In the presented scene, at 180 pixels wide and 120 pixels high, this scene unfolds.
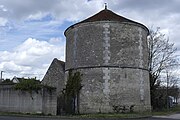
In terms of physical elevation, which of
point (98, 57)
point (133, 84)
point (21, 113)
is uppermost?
point (98, 57)

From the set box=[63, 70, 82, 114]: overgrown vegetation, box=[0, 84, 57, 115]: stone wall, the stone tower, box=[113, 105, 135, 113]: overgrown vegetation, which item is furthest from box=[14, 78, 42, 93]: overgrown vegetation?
box=[113, 105, 135, 113]: overgrown vegetation

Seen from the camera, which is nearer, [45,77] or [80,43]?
[80,43]

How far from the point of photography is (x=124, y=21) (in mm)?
27203

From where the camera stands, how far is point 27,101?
2311 centimetres

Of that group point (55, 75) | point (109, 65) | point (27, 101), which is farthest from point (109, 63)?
point (55, 75)

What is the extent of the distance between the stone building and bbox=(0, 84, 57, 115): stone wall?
4097 millimetres

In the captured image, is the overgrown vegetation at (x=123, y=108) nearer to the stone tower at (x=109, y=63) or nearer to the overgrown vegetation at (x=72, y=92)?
the stone tower at (x=109, y=63)

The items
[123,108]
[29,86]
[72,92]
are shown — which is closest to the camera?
[29,86]

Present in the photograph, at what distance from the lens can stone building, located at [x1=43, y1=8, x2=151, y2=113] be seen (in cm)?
2570

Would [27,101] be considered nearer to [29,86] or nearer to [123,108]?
[29,86]

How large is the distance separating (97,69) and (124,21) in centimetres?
550

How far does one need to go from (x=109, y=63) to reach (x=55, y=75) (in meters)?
9.67

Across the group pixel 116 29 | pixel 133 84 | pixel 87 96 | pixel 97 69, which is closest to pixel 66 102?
pixel 87 96

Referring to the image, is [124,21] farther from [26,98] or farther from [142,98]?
[26,98]
